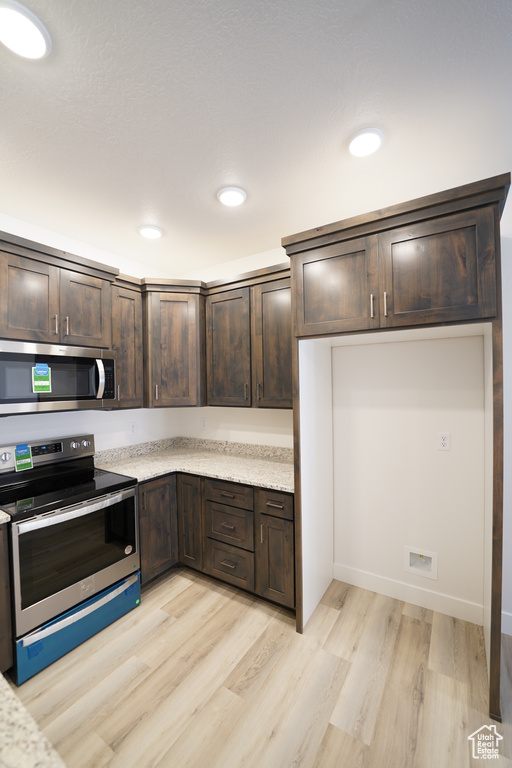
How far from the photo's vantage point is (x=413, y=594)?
7.59 feet

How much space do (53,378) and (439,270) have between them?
2.28m

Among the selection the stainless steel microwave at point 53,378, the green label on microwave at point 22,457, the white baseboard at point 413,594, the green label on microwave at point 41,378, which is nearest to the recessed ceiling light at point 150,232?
the stainless steel microwave at point 53,378

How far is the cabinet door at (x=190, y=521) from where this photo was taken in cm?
259

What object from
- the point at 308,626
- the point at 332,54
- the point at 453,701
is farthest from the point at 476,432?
the point at 332,54

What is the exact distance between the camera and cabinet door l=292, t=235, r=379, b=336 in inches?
70.4

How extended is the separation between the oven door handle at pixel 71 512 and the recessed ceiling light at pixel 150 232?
1.93 m

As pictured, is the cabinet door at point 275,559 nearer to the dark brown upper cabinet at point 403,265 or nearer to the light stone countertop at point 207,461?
the light stone countertop at point 207,461

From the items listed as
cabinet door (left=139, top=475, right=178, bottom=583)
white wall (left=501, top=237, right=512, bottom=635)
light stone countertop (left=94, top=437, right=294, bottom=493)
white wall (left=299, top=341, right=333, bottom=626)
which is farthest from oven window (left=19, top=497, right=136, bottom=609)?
white wall (left=501, top=237, right=512, bottom=635)

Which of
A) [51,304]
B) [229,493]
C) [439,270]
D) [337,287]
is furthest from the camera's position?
[229,493]

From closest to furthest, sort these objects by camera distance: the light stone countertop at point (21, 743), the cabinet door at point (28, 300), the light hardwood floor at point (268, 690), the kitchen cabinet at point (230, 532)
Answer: the light stone countertop at point (21, 743), the light hardwood floor at point (268, 690), the cabinet door at point (28, 300), the kitchen cabinet at point (230, 532)

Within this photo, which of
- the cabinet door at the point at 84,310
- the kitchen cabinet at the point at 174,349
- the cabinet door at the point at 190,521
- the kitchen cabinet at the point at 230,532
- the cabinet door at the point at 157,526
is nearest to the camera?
the cabinet door at the point at 84,310

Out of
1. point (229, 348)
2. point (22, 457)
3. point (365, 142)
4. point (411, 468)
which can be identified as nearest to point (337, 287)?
point (365, 142)

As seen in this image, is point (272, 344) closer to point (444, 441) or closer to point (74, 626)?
point (444, 441)

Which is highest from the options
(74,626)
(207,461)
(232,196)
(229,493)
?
(232,196)
